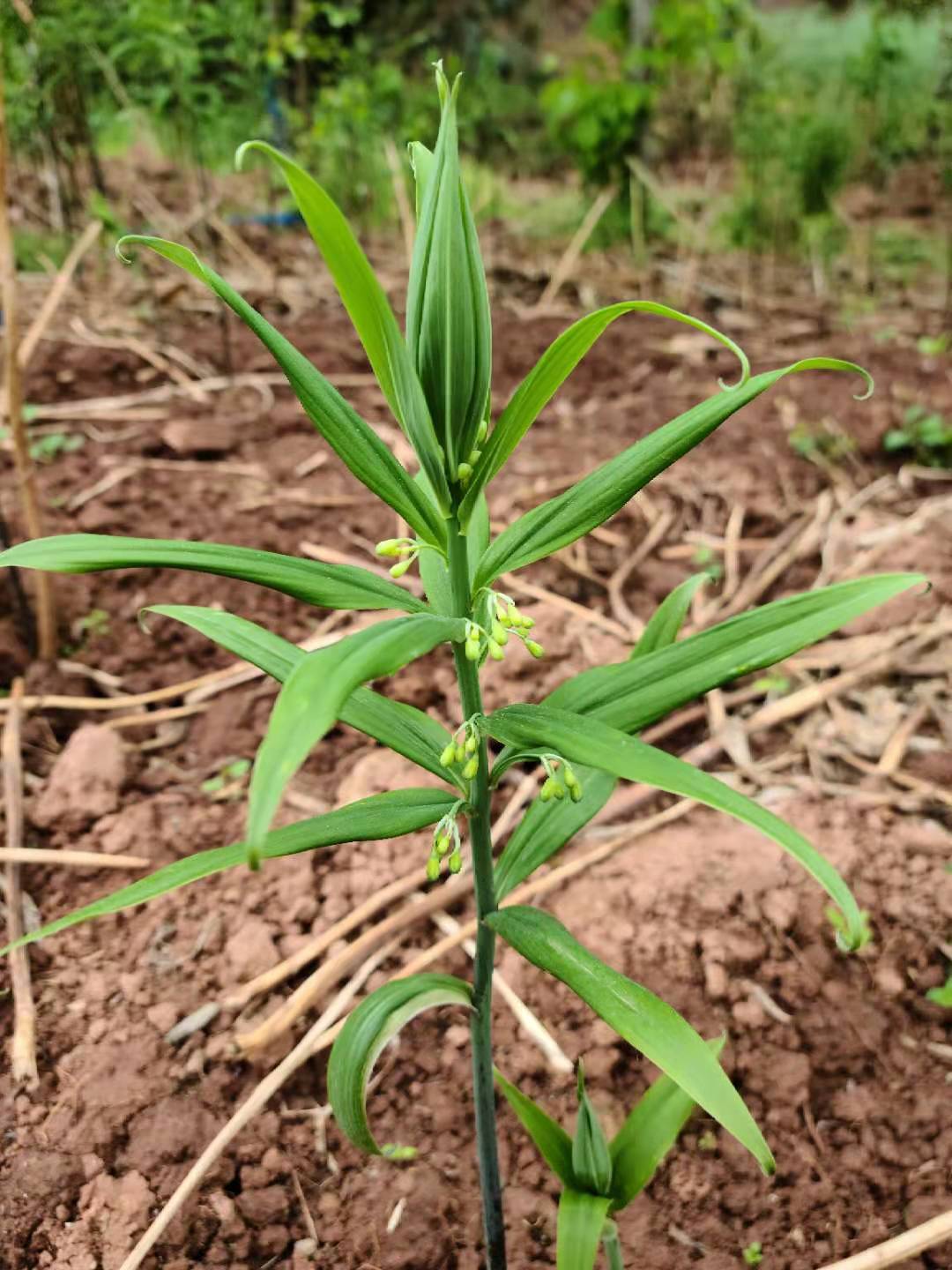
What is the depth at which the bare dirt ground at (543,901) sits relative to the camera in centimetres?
142

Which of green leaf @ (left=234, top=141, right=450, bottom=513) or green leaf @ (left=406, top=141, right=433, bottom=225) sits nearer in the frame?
green leaf @ (left=234, top=141, right=450, bottom=513)

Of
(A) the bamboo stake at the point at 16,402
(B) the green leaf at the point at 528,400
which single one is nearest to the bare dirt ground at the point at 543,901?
(A) the bamboo stake at the point at 16,402

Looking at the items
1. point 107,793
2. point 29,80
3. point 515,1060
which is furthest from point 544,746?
point 29,80

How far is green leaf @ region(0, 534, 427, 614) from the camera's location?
0.79 m

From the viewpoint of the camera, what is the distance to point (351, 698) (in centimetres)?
101

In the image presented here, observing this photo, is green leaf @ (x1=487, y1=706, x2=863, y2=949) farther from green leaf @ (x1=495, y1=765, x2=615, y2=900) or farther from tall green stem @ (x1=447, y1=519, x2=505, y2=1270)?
green leaf @ (x1=495, y1=765, x2=615, y2=900)

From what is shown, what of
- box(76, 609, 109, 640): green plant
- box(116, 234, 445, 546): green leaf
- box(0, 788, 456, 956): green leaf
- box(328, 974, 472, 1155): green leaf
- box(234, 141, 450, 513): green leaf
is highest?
box(234, 141, 450, 513): green leaf

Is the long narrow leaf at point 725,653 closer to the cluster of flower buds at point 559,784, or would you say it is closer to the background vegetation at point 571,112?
the cluster of flower buds at point 559,784

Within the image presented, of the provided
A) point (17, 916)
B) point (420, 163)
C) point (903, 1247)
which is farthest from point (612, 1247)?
point (420, 163)

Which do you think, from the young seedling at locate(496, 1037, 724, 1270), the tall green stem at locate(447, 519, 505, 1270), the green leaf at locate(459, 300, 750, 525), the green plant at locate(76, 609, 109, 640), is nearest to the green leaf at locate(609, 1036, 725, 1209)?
the young seedling at locate(496, 1037, 724, 1270)

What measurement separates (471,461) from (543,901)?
45.7 inches

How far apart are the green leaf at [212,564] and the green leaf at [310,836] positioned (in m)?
0.21

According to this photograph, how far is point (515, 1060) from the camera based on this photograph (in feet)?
5.23

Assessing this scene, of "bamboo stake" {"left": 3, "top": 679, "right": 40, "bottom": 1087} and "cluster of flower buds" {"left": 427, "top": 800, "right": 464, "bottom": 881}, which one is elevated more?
"cluster of flower buds" {"left": 427, "top": 800, "right": 464, "bottom": 881}
